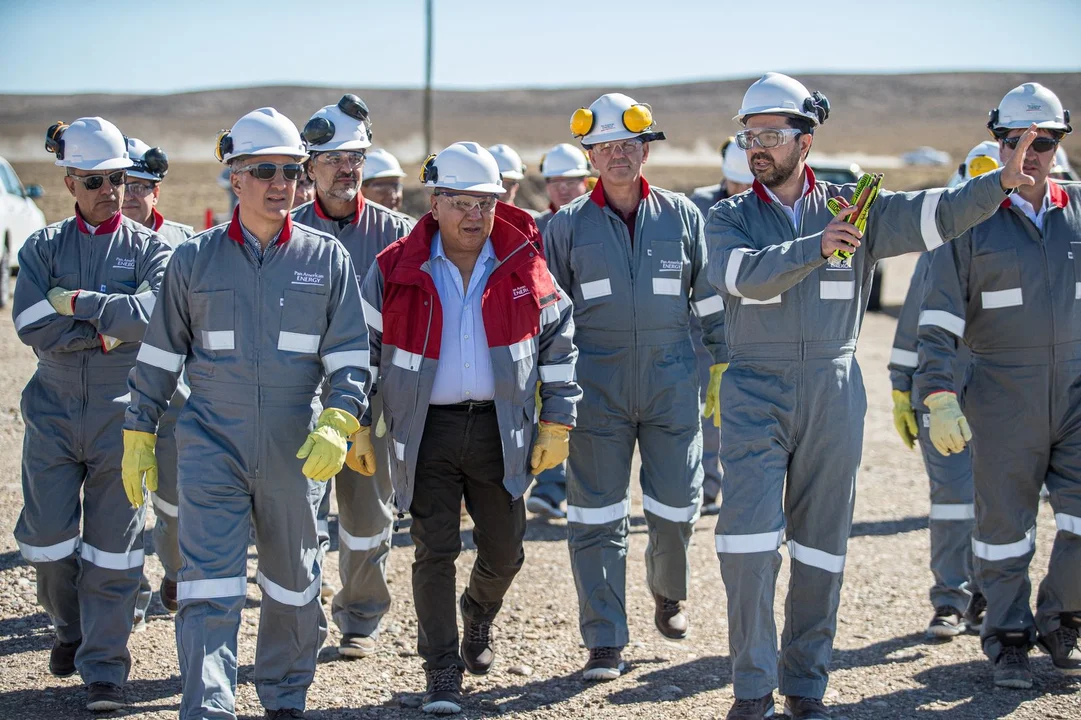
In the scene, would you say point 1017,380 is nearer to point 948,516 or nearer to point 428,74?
point 948,516

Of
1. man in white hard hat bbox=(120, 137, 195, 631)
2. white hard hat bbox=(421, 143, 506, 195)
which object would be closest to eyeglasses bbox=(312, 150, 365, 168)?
man in white hard hat bbox=(120, 137, 195, 631)

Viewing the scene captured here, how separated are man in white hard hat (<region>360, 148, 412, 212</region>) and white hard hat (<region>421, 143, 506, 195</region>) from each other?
2.91 m

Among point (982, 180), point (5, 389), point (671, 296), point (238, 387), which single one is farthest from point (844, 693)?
point (5, 389)

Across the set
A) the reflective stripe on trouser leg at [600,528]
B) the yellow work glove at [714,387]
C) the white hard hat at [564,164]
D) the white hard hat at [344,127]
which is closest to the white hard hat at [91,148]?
the white hard hat at [344,127]

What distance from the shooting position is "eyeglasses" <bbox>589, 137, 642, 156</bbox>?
5996 millimetres

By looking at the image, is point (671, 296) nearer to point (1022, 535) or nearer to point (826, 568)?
point (826, 568)

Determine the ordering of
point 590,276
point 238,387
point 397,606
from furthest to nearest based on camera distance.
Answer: point 397,606 → point 590,276 → point 238,387

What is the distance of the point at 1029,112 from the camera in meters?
5.47

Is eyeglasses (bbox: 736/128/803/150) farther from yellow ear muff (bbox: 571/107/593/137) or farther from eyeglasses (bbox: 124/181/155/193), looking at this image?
eyeglasses (bbox: 124/181/155/193)

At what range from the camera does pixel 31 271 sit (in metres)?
5.44

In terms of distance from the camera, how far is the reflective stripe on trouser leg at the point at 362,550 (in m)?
6.00

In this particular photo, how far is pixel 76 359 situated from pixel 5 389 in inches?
278

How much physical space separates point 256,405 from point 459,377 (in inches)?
34.3

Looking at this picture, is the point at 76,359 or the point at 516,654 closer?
the point at 76,359
